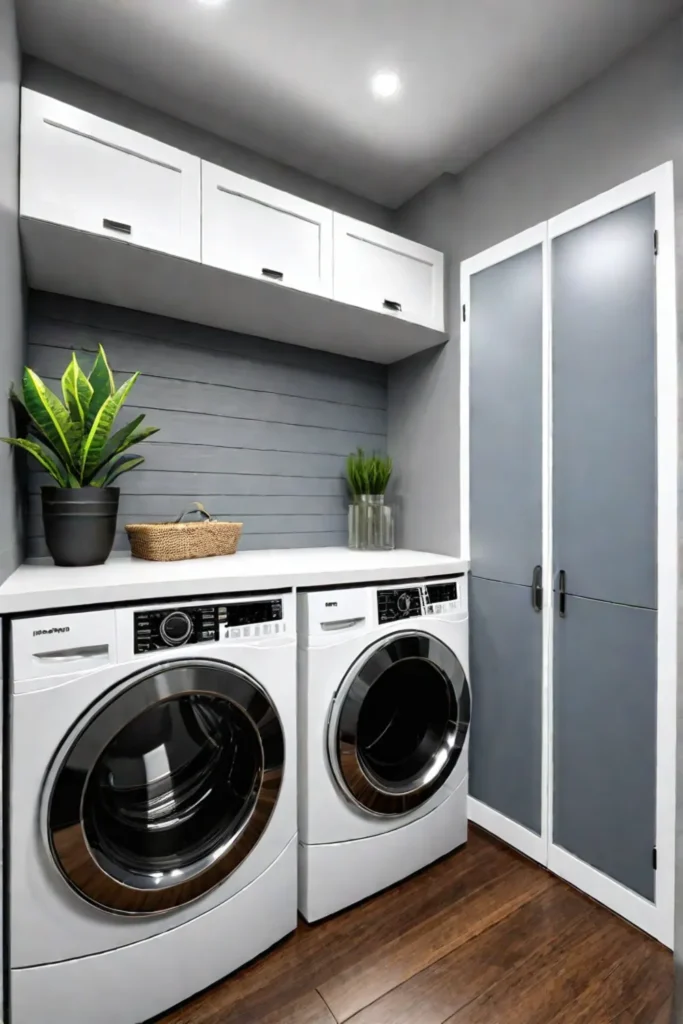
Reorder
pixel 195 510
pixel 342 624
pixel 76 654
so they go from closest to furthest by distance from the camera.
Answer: pixel 76 654
pixel 342 624
pixel 195 510

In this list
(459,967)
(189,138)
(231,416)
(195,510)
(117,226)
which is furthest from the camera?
(231,416)

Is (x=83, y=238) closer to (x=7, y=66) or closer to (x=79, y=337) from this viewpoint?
(x=7, y=66)

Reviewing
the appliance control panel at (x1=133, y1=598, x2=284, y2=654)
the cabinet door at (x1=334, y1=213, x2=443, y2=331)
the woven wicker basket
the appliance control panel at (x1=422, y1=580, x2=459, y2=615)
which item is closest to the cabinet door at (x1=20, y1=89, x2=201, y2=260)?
the cabinet door at (x1=334, y1=213, x2=443, y2=331)

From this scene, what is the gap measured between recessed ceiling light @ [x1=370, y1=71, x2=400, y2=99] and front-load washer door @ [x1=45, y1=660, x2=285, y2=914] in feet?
6.41

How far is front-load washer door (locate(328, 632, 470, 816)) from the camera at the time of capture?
163 centimetres

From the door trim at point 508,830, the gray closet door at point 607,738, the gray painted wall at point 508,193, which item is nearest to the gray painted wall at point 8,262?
the gray painted wall at point 508,193

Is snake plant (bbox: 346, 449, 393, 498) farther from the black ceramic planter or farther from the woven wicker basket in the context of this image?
the black ceramic planter

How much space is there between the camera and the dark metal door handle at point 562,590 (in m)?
1.81

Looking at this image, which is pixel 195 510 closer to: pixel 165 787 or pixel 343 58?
pixel 165 787

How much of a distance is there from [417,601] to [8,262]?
1535 mm

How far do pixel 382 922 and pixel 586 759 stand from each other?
81cm

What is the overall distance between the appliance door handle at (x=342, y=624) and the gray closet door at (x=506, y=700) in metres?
0.64

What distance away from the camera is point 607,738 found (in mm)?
1683

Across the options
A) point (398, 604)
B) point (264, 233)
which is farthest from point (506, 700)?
point (264, 233)
